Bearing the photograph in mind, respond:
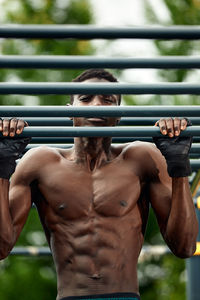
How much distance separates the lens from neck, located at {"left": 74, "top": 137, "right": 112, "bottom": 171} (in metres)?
2.35

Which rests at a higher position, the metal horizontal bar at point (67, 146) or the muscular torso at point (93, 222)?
the metal horizontal bar at point (67, 146)

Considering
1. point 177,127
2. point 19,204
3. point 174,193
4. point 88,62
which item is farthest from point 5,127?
point 174,193

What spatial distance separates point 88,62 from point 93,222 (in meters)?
0.76

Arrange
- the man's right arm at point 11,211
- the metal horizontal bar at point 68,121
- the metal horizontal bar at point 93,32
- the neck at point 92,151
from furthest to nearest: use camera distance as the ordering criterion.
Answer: the neck at point 92,151
the man's right arm at point 11,211
the metal horizontal bar at point 68,121
the metal horizontal bar at point 93,32

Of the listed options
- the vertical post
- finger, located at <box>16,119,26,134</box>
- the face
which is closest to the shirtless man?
the face

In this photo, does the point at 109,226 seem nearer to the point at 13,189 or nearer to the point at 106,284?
the point at 106,284

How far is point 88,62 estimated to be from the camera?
1.69m

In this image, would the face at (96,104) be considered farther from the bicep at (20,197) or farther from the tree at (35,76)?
the tree at (35,76)

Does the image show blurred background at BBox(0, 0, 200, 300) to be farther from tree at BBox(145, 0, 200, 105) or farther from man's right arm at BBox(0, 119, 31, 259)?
man's right arm at BBox(0, 119, 31, 259)

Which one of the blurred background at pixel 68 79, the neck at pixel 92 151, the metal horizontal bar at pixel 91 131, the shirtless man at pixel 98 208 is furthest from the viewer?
the blurred background at pixel 68 79

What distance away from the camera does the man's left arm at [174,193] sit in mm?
1904

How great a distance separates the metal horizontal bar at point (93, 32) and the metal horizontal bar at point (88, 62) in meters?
0.06

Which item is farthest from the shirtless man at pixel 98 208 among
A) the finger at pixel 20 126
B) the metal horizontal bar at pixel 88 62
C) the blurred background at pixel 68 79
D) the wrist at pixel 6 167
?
the blurred background at pixel 68 79

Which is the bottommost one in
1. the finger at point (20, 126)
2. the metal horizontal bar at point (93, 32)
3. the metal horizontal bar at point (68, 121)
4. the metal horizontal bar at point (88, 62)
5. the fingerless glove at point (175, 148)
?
the fingerless glove at point (175, 148)
